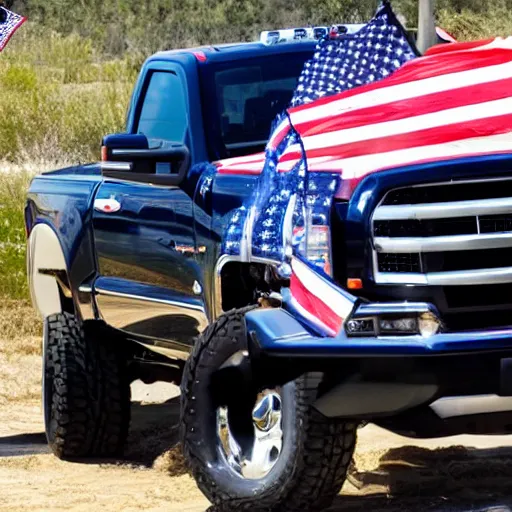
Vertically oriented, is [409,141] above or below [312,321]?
above

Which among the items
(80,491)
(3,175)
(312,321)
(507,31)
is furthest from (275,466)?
(507,31)

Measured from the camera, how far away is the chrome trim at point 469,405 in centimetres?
467

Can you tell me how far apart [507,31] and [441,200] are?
1665 centimetres

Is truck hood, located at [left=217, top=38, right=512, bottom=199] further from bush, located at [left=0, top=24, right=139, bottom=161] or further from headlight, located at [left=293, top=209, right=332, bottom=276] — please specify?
bush, located at [left=0, top=24, right=139, bottom=161]

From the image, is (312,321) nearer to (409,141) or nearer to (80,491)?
(409,141)

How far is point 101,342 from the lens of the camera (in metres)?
7.47

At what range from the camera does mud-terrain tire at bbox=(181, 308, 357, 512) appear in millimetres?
4973

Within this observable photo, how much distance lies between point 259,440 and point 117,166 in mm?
1518

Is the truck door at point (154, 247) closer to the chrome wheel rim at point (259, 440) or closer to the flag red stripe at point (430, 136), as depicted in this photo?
the chrome wheel rim at point (259, 440)

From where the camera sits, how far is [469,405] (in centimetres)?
468

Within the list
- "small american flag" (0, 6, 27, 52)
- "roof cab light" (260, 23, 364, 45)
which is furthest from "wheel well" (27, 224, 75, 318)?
"small american flag" (0, 6, 27, 52)

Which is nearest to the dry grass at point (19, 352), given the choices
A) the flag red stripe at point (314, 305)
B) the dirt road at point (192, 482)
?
the dirt road at point (192, 482)

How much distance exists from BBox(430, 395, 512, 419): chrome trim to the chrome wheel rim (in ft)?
2.07

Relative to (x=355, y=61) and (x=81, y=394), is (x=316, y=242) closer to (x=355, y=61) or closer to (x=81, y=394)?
(x=355, y=61)
